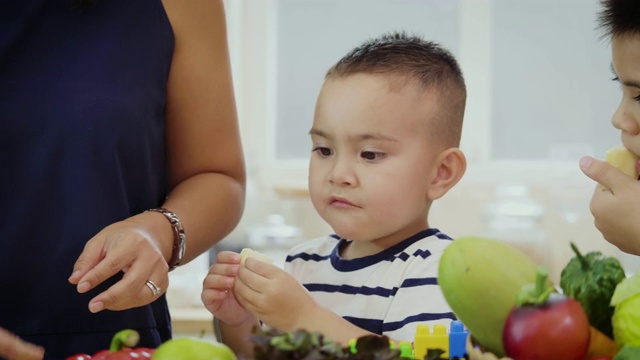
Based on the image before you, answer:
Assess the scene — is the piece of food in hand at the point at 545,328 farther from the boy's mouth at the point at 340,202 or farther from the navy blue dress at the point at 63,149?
the navy blue dress at the point at 63,149

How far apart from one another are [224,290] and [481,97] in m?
3.19

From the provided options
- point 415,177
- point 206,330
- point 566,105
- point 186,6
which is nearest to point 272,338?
point 415,177

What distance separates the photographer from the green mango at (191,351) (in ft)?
2.64

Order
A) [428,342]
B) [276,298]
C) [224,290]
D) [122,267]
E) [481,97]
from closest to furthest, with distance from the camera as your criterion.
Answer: [428,342], [122,267], [276,298], [224,290], [481,97]

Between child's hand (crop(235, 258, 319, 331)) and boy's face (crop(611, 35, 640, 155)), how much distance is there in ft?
1.59

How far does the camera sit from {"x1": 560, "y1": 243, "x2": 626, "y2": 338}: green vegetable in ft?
2.85

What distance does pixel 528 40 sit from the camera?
14.0 ft

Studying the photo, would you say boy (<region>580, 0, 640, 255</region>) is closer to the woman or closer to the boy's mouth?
the boy's mouth

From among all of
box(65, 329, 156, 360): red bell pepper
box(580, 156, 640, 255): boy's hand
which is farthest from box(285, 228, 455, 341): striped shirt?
box(65, 329, 156, 360): red bell pepper

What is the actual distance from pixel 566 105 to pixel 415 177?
3.07m

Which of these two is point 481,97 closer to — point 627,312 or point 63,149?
point 63,149

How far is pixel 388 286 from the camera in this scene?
1.32m

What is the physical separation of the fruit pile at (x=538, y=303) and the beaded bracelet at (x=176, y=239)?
1.55 ft

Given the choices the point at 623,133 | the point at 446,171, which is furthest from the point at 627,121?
the point at 446,171
